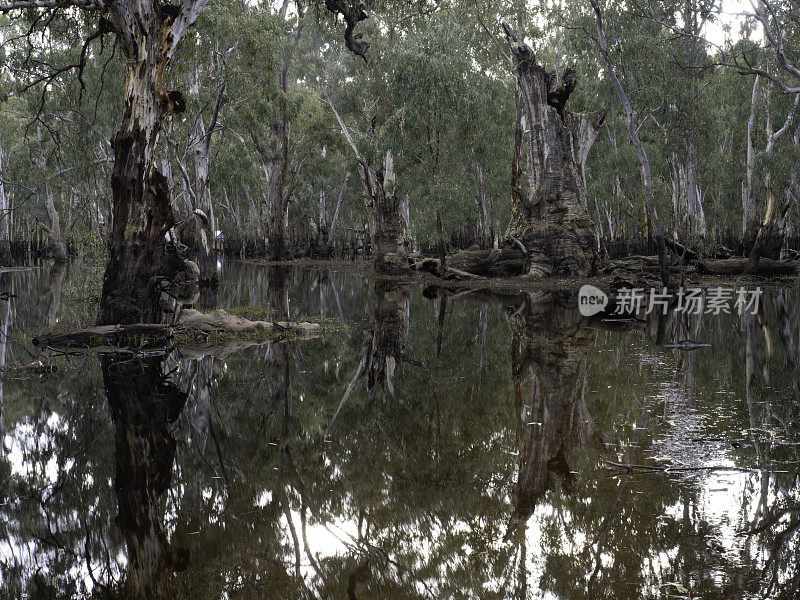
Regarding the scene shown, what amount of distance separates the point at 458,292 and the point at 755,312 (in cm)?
844

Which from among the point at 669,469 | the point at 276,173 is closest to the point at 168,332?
the point at 669,469

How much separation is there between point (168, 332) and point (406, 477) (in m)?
7.35

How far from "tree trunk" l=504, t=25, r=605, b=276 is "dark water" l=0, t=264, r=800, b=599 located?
14.1 meters

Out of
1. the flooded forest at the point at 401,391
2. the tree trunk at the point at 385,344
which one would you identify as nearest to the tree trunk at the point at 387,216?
the flooded forest at the point at 401,391

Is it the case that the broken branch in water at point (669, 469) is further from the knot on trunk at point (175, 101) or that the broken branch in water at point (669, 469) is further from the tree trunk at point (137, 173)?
the knot on trunk at point (175, 101)

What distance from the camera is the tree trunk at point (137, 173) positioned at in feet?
35.9

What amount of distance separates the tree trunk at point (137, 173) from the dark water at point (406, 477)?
72.1 inches

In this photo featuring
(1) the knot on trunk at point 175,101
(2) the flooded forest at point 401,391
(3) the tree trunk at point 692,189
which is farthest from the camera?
(3) the tree trunk at point 692,189

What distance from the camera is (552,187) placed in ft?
77.5

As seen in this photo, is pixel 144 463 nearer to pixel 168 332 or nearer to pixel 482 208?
pixel 168 332

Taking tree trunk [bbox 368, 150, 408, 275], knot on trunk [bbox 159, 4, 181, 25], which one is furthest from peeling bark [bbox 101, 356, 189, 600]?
tree trunk [bbox 368, 150, 408, 275]

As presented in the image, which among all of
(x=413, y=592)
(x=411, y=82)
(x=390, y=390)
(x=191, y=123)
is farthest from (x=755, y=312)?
(x=191, y=123)

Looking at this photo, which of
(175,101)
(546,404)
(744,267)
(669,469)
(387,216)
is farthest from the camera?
(387,216)

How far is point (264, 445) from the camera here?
5773 mm
